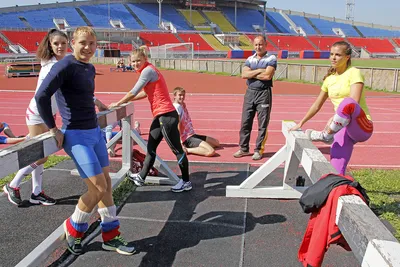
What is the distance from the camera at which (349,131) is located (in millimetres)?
3375

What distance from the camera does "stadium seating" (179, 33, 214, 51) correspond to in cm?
5744

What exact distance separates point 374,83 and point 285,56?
34.2 meters

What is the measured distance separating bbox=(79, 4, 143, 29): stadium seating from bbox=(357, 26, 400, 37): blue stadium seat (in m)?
52.1

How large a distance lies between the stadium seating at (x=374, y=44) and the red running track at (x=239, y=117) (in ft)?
192

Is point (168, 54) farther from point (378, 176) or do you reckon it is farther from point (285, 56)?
point (378, 176)

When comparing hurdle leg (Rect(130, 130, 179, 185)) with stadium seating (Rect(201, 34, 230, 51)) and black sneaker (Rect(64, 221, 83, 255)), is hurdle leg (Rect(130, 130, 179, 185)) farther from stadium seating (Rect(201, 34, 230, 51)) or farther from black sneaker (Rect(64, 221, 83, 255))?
stadium seating (Rect(201, 34, 230, 51))

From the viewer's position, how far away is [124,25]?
2473 inches

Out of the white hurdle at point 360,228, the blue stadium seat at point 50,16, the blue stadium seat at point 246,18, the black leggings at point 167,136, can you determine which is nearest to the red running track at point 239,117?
the black leggings at point 167,136

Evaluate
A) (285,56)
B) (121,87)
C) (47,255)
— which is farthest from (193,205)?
(285,56)

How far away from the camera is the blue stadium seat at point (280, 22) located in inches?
3009

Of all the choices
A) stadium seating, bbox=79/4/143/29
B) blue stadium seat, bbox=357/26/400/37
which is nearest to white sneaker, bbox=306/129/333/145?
stadium seating, bbox=79/4/143/29

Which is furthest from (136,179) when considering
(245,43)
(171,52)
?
(245,43)

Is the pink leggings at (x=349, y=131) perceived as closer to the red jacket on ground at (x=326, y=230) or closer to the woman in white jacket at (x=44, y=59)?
the red jacket on ground at (x=326, y=230)

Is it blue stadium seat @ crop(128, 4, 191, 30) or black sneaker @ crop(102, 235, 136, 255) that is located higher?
blue stadium seat @ crop(128, 4, 191, 30)
